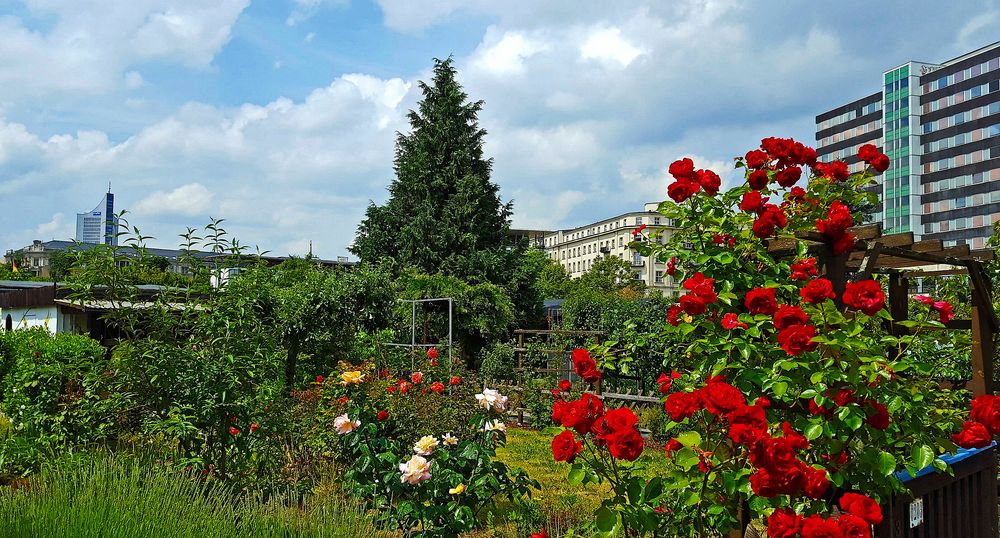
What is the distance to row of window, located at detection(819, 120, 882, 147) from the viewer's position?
76562 mm

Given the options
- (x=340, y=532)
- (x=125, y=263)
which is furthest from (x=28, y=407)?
(x=340, y=532)

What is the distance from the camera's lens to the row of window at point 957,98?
67500 mm

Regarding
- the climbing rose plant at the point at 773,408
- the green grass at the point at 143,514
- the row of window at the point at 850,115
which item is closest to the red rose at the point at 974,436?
Result: the climbing rose plant at the point at 773,408

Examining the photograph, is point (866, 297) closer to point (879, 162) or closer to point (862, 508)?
point (862, 508)

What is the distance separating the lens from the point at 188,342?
218 inches

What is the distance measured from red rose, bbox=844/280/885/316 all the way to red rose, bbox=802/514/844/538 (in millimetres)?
880

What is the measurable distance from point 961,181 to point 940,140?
4.44m

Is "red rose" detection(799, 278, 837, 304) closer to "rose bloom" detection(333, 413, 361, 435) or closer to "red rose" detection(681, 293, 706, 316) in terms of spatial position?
"red rose" detection(681, 293, 706, 316)

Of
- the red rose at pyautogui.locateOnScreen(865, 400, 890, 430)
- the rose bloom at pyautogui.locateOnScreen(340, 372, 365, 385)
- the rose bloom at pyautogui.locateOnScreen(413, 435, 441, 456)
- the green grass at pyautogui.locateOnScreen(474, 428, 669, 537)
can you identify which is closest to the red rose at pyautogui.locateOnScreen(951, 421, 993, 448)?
the red rose at pyautogui.locateOnScreen(865, 400, 890, 430)

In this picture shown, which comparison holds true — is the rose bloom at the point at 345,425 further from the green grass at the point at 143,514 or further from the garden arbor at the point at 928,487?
the garden arbor at the point at 928,487

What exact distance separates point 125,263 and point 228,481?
6.26 feet

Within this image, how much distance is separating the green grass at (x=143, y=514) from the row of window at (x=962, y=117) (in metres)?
78.4

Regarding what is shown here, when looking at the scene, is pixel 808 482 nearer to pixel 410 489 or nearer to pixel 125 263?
pixel 410 489

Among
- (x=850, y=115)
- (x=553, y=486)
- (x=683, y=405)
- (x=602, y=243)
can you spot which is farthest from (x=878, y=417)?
(x=602, y=243)
